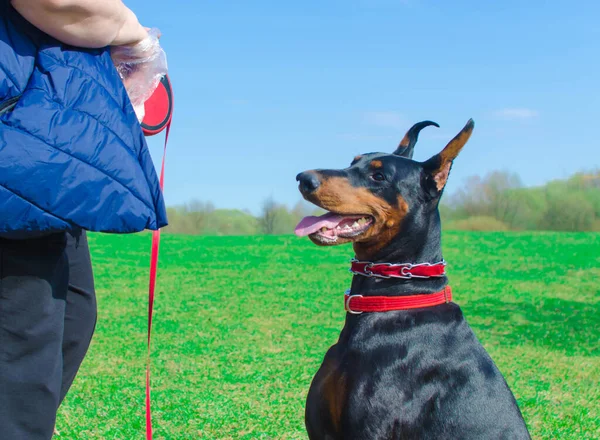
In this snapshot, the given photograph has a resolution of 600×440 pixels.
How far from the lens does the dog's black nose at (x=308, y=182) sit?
2.54 meters

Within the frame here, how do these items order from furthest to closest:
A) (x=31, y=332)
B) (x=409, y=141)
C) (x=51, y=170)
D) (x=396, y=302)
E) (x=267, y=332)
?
1. (x=267, y=332)
2. (x=409, y=141)
3. (x=396, y=302)
4. (x=31, y=332)
5. (x=51, y=170)

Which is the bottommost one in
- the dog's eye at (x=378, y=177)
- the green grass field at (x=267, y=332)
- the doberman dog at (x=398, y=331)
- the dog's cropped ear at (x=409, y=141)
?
the green grass field at (x=267, y=332)

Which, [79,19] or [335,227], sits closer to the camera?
[79,19]

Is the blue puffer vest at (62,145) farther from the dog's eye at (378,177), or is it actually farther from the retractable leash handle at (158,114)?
the dog's eye at (378,177)

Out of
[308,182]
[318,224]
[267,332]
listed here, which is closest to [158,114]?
[308,182]

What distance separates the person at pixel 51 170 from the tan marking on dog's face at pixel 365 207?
2.19ft

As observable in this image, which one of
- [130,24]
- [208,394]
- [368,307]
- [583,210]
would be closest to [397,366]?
[368,307]

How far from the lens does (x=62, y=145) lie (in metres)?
1.88

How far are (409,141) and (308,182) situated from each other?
2.34 feet

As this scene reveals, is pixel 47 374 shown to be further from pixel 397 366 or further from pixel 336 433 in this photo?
pixel 397 366

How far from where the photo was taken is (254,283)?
10.8m

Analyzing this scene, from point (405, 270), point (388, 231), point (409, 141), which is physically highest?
point (409, 141)

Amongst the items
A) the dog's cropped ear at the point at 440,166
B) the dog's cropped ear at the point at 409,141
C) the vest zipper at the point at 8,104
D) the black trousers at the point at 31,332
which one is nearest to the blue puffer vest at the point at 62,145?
the vest zipper at the point at 8,104

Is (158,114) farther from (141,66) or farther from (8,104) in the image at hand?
(8,104)
